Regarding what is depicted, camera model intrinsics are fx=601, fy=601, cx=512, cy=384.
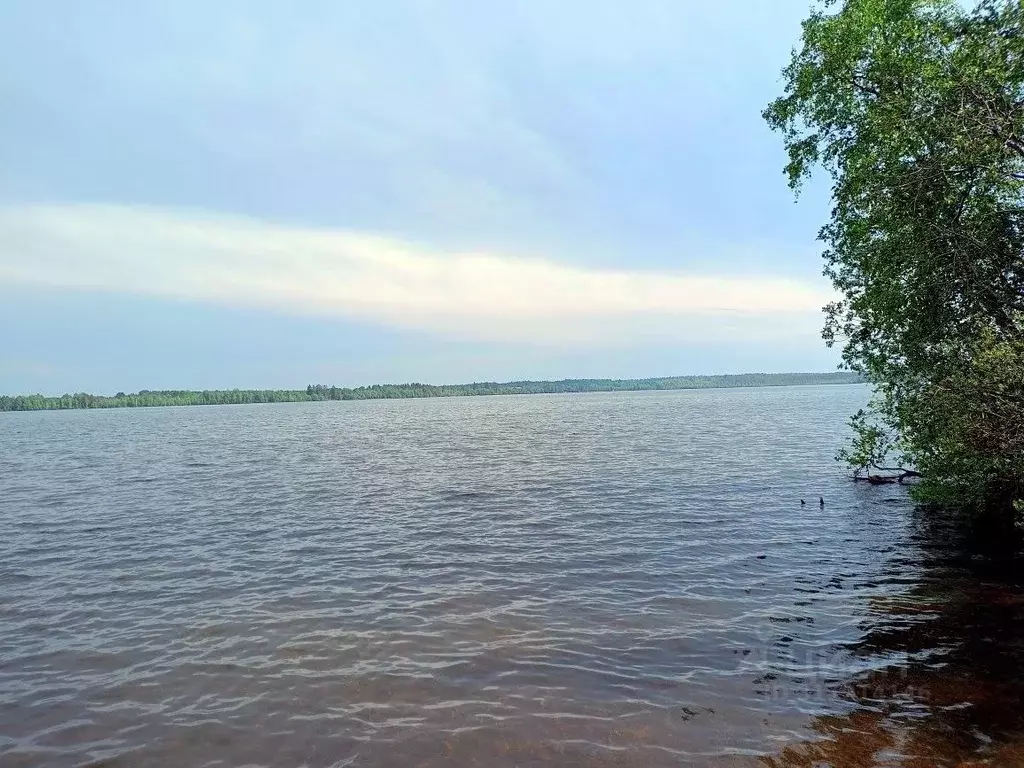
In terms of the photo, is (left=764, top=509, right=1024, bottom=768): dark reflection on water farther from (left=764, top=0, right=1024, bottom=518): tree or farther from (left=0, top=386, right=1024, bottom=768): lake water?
(left=764, top=0, right=1024, bottom=518): tree

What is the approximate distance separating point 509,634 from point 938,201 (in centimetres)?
1442

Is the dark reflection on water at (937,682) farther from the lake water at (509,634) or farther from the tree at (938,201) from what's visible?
the tree at (938,201)

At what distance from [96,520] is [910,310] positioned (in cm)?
3320

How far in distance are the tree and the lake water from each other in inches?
186

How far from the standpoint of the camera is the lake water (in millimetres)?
9836

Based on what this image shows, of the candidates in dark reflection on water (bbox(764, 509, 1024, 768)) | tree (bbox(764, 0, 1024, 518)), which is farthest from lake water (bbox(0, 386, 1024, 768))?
tree (bbox(764, 0, 1024, 518))

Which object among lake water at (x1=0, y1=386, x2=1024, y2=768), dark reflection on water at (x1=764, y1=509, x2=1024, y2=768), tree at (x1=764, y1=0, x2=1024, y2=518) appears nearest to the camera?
dark reflection on water at (x1=764, y1=509, x2=1024, y2=768)

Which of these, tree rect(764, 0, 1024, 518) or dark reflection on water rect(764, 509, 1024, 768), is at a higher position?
tree rect(764, 0, 1024, 518)

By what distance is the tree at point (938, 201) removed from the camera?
12.5 m

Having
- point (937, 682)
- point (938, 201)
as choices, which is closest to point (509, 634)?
point (937, 682)

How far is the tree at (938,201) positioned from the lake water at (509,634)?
15.5ft

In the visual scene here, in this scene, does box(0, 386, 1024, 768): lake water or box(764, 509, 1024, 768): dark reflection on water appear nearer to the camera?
box(764, 509, 1024, 768): dark reflection on water

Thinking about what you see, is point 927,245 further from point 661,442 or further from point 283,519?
point 661,442

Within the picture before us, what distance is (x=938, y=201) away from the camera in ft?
46.9
